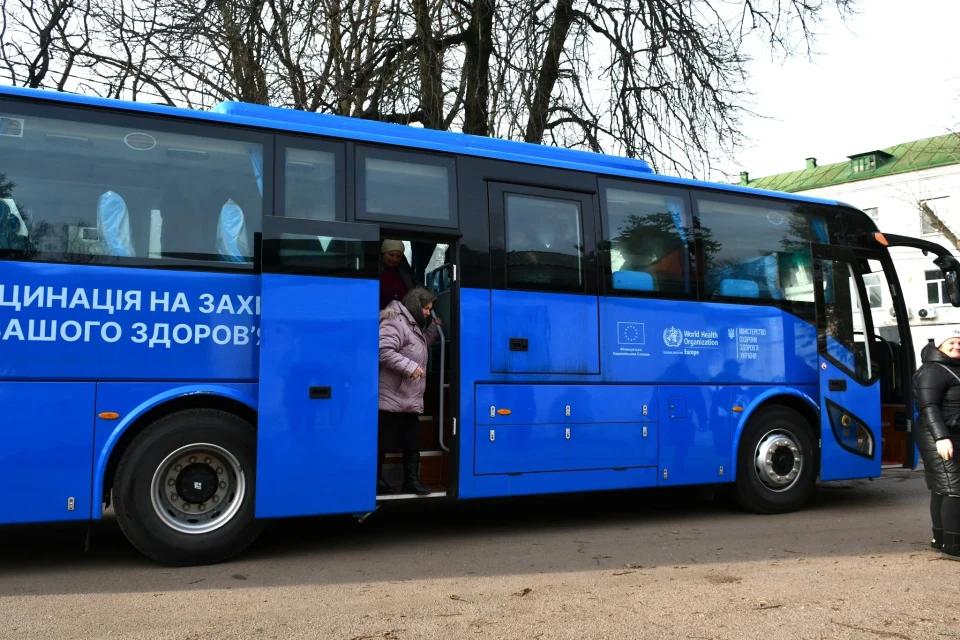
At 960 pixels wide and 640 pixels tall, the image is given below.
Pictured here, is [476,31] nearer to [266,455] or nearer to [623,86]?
[623,86]

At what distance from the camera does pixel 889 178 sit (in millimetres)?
44406

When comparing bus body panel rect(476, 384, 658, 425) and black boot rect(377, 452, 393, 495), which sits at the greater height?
bus body panel rect(476, 384, 658, 425)

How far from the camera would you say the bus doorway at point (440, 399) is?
22.6 feet

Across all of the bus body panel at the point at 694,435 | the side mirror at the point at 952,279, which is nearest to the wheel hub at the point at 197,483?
the bus body panel at the point at 694,435

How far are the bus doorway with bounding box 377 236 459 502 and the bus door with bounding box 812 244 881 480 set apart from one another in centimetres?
403

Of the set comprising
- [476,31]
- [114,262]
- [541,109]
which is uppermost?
[476,31]

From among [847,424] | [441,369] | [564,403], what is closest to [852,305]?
[847,424]

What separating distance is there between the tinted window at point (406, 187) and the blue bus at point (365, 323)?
18mm

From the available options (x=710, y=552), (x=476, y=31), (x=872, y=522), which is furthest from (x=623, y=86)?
(x=710, y=552)

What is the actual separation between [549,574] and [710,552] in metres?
1.52

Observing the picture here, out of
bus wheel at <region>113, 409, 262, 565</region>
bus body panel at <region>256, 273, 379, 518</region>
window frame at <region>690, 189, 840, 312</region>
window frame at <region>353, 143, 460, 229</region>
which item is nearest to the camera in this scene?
bus wheel at <region>113, 409, 262, 565</region>

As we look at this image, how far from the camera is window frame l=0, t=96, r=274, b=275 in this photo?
5.63 meters

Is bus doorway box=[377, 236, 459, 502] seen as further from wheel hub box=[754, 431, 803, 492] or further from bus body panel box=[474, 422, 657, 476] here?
wheel hub box=[754, 431, 803, 492]

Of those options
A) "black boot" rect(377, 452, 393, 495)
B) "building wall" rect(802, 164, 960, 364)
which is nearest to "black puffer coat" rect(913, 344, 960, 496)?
"black boot" rect(377, 452, 393, 495)
